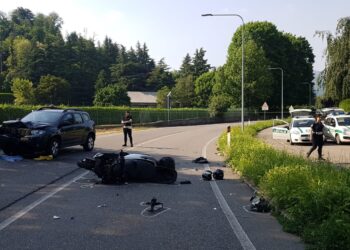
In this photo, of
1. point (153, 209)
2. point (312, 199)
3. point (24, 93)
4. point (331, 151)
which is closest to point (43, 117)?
point (153, 209)

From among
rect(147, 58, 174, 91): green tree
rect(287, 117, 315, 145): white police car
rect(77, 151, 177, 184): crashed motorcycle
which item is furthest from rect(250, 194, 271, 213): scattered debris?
rect(147, 58, 174, 91): green tree

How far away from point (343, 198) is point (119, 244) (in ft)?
10.9

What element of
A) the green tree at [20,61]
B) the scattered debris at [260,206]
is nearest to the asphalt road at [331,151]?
the scattered debris at [260,206]

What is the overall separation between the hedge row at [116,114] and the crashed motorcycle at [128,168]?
28.7 metres

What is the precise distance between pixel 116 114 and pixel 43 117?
120 ft

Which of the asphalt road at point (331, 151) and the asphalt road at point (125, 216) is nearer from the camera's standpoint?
the asphalt road at point (125, 216)

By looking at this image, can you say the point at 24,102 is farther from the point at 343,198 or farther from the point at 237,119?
the point at 343,198

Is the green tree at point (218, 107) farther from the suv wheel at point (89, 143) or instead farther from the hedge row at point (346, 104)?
the suv wheel at point (89, 143)

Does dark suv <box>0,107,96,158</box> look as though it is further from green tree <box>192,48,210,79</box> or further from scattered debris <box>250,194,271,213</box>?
green tree <box>192,48,210,79</box>

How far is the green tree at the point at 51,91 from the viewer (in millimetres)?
85000

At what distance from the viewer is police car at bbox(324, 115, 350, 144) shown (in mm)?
26562

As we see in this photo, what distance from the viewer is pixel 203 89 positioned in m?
107

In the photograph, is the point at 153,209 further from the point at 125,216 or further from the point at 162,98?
the point at 162,98

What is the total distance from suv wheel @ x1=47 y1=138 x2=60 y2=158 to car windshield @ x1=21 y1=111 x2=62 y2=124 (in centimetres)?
84
